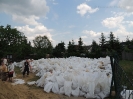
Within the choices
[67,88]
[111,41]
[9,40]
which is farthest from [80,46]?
[67,88]

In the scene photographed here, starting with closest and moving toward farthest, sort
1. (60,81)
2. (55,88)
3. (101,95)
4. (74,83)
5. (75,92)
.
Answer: (101,95), (75,92), (74,83), (55,88), (60,81)

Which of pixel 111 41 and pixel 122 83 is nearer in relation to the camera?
pixel 122 83

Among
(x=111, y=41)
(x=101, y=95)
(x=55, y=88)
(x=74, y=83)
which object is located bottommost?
(x=101, y=95)

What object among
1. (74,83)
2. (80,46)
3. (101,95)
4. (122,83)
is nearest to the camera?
(122,83)

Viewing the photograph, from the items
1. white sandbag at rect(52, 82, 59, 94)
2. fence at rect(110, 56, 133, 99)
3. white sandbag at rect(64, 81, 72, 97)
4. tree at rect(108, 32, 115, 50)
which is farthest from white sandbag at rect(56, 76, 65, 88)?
tree at rect(108, 32, 115, 50)

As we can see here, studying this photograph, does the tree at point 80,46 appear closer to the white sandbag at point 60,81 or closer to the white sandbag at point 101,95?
the white sandbag at point 60,81

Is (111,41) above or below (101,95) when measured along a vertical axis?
above

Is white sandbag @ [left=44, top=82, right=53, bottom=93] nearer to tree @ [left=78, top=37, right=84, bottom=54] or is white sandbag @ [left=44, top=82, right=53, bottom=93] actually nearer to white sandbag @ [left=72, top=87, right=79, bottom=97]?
white sandbag @ [left=72, top=87, right=79, bottom=97]

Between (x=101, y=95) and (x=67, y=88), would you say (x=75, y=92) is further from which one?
(x=101, y=95)

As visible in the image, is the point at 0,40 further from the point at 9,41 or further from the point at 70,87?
the point at 70,87

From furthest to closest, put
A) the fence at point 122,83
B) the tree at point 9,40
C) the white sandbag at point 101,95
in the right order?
the tree at point 9,40, the white sandbag at point 101,95, the fence at point 122,83

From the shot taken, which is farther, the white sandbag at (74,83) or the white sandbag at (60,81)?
the white sandbag at (60,81)

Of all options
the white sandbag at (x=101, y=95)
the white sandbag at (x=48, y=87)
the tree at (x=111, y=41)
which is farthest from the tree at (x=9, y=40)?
the white sandbag at (x=101, y=95)

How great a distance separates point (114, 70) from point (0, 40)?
85.7 feet
